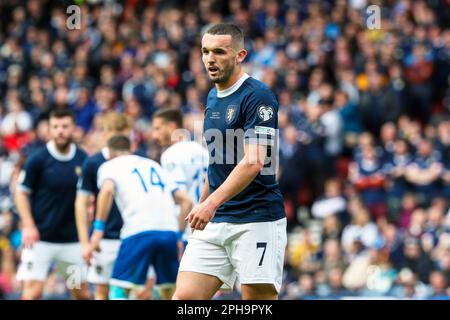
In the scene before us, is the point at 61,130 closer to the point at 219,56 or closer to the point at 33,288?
the point at 33,288

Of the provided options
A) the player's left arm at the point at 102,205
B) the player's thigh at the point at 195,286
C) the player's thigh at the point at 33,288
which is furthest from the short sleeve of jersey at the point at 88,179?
the player's thigh at the point at 195,286

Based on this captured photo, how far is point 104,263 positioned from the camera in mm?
11336

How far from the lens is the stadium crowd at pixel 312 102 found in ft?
51.4

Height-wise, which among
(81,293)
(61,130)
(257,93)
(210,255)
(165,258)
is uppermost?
(257,93)

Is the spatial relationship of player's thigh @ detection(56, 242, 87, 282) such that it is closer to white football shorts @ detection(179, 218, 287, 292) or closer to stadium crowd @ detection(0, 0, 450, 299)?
stadium crowd @ detection(0, 0, 450, 299)

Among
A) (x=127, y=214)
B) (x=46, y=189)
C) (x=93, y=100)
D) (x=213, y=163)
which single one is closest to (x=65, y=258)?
(x=46, y=189)

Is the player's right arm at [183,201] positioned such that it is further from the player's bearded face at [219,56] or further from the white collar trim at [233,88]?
the player's bearded face at [219,56]

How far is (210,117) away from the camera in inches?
309

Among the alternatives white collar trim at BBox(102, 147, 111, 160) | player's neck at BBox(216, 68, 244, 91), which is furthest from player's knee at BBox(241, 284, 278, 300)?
white collar trim at BBox(102, 147, 111, 160)

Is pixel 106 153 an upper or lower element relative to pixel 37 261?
upper

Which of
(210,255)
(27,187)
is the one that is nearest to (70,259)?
(27,187)

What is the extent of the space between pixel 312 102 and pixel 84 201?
842cm

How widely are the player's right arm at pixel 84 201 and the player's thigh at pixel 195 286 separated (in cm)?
301
